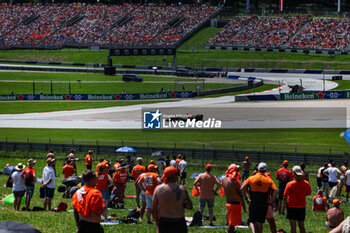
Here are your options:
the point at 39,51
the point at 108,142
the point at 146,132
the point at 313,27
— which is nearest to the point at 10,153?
the point at 108,142

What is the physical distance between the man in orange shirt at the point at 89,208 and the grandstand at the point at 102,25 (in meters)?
102

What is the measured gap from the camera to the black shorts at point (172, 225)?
8188mm

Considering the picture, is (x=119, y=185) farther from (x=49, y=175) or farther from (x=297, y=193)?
(x=297, y=193)

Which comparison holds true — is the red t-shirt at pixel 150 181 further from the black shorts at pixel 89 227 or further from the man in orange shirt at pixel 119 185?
the black shorts at pixel 89 227

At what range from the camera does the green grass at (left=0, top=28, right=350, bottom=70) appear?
87938mm

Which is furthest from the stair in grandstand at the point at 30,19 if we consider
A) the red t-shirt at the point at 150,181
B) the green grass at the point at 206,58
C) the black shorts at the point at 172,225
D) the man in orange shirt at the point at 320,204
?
the black shorts at the point at 172,225

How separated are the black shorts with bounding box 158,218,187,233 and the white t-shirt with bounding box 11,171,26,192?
762cm

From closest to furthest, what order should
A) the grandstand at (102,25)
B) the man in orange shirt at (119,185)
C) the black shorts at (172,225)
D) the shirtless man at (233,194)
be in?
the black shorts at (172,225) < the shirtless man at (233,194) < the man in orange shirt at (119,185) < the grandstand at (102,25)

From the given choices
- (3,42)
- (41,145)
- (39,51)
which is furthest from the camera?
(3,42)

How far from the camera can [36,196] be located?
17922 mm

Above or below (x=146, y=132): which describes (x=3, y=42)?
above

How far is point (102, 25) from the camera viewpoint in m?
125

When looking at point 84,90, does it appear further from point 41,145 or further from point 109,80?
point 41,145

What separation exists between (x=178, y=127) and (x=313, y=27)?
65.4 m
